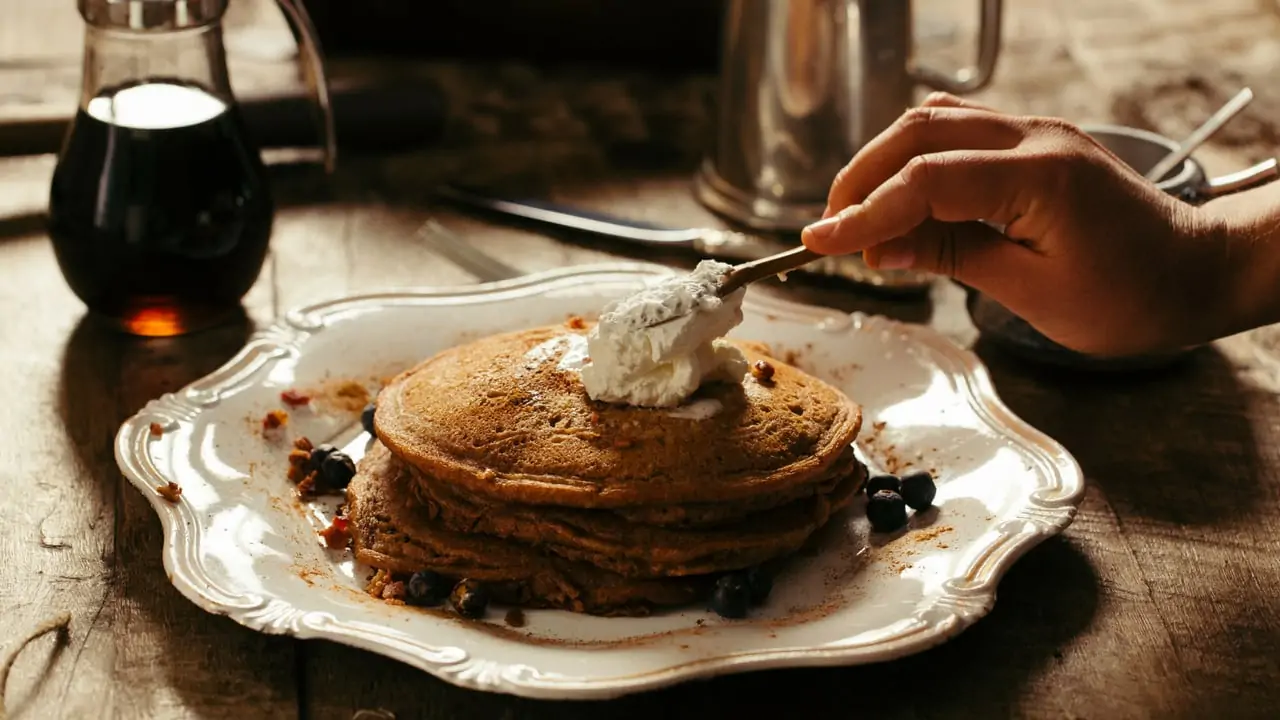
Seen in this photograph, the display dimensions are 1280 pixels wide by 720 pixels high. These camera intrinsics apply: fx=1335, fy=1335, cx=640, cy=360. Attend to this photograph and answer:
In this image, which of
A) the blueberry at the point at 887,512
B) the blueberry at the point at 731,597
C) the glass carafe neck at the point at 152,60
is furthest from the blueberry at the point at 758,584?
the glass carafe neck at the point at 152,60

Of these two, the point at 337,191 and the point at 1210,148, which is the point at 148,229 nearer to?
the point at 337,191

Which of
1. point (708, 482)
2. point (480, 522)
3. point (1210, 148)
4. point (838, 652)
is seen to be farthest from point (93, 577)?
point (1210, 148)

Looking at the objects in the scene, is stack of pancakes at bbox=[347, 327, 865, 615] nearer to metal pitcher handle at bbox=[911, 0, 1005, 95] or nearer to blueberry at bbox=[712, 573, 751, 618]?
blueberry at bbox=[712, 573, 751, 618]

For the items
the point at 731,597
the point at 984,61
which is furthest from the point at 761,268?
the point at 984,61

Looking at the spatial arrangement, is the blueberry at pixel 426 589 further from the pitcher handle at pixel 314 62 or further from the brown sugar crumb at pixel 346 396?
the pitcher handle at pixel 314 62

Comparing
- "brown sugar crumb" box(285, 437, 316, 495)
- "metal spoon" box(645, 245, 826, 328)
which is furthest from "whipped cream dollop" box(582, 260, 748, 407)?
"brown sugar crumb" box(285, 437, 316, 495)

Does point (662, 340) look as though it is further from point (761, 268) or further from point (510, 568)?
point (510, 568)
